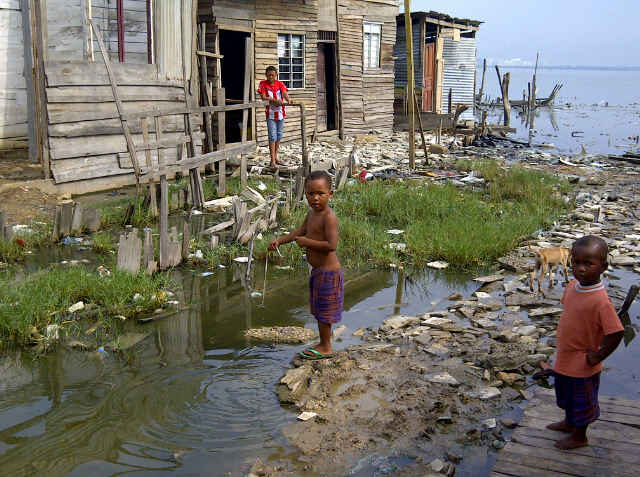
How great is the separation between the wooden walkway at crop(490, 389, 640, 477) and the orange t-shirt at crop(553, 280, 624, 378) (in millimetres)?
366

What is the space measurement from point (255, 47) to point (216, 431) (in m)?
12.4

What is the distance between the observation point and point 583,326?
2.99 m

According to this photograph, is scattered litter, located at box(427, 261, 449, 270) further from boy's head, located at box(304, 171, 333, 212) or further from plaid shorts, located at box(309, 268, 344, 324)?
boy's head, located at box(304, 171, 333, 212)

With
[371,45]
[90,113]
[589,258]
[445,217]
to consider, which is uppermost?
[371,45]

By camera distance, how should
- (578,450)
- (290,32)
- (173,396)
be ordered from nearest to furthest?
1. (578,450)
2. (173,396)
3. (290,32)

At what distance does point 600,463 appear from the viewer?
2916 mm

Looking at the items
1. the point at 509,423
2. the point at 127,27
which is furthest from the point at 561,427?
the point at 127,27

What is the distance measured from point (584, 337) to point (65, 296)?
3.99 metres

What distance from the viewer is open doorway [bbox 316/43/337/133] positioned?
1811 centimetres

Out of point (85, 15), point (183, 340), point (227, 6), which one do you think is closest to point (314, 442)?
point (183, 340)

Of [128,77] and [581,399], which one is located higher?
[128,77]

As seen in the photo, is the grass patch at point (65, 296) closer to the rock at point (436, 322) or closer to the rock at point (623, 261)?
the rock at point (436, 322)

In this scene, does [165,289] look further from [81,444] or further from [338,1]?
[338,1]

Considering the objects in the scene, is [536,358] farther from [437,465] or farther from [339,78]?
[339,78]
